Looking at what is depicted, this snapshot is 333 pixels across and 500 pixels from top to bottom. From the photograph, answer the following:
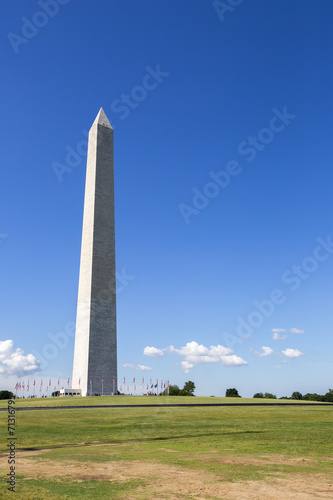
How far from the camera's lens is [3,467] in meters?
12.0

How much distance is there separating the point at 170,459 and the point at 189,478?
2812 mm

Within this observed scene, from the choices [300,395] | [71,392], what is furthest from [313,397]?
[71,392]

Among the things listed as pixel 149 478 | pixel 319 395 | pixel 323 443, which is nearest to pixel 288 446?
pixel 323 443

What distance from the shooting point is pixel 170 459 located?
511 inches

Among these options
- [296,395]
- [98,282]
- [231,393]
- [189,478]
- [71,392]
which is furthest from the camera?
[296,395]

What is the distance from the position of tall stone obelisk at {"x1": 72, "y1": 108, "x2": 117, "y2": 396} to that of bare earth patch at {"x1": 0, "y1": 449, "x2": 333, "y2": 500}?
47221mm

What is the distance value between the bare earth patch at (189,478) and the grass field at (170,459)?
21 mm

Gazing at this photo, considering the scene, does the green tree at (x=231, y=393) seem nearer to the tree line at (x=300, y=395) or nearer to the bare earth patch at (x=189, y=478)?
the tree line at (x=300, y=395)

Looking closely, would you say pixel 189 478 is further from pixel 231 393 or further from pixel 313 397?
pixel 313 397

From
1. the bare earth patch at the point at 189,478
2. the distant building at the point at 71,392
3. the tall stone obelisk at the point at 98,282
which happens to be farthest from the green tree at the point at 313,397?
the bare earth patch at the point at 189,478

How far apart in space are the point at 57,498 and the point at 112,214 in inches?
2274

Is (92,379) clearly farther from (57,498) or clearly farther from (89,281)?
(57,498)

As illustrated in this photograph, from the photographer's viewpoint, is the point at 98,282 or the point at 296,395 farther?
the point at 296,395

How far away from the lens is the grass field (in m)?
9.25
